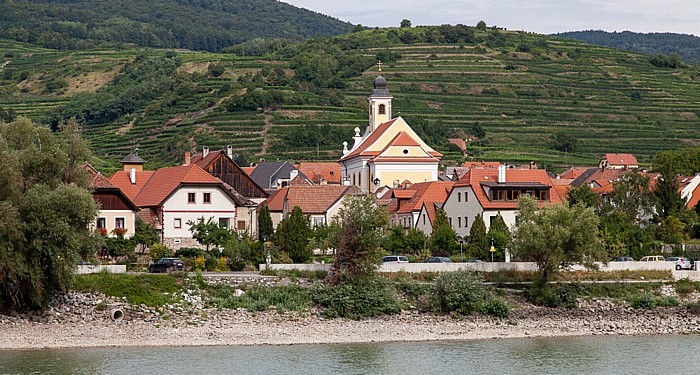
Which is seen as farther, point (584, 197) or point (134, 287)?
point (584, 197)

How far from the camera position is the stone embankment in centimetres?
4112

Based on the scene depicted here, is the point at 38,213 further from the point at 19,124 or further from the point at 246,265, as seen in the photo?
the point at 246,265

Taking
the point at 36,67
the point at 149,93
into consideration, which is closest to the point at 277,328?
the point at 149,93

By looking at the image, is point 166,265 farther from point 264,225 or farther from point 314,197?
point 314,197

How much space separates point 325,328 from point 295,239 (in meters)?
10.2

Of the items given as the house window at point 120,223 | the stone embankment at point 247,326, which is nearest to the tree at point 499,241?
the stone embankment at point 247,326

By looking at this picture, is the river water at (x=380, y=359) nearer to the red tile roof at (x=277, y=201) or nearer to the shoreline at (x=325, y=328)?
the shoreline at (x=325, y=328)

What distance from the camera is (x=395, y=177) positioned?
288 ft

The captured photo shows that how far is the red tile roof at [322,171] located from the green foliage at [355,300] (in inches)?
Result: 2409

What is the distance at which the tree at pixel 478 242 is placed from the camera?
56.0m

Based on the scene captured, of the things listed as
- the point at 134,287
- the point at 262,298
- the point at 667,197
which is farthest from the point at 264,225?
the point at 667,197

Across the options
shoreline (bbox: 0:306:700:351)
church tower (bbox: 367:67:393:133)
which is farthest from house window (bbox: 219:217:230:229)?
church tower (bbox: 367:67:393:133)

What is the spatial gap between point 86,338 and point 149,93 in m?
122

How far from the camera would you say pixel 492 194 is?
62.3 meters
